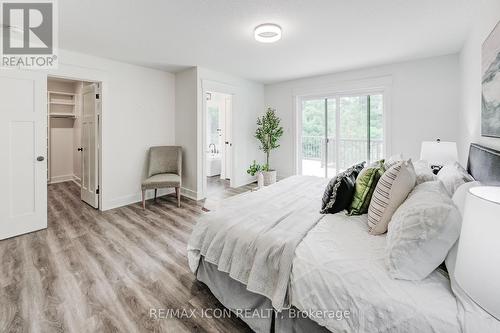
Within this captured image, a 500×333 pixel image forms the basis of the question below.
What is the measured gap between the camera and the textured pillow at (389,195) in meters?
1.49

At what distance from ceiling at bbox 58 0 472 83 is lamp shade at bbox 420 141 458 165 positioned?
133cm

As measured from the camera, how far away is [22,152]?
9.66 ft

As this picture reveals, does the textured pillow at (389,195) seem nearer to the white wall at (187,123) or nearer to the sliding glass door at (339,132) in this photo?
the sliding glass door at (339,132)

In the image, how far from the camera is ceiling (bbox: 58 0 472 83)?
223 centimetres

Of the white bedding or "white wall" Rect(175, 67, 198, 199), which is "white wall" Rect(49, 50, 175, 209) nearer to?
"white wall" Rect(175, 67, 198, 199)

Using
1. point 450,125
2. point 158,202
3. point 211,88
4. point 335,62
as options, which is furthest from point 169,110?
point 450,125

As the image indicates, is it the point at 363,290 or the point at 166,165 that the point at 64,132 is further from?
the point at 363,290

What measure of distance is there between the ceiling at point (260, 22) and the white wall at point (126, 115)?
0.82ft

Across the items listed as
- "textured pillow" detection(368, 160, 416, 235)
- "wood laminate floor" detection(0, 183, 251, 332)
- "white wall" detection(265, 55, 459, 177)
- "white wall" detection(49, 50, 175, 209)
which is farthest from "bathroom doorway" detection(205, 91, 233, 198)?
"textured pillow" detection(368, 160, 416, 235)

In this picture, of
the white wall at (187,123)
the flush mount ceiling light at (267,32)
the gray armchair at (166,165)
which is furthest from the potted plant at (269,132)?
the flush mount ceiling light at (267,32)

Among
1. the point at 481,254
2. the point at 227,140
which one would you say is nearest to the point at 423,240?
the point at 481,254

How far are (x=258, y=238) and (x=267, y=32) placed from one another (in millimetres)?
2281

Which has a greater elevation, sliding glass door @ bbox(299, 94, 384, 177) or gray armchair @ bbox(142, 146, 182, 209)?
sliding glass door @ bbox(299, 94, 384, 177)

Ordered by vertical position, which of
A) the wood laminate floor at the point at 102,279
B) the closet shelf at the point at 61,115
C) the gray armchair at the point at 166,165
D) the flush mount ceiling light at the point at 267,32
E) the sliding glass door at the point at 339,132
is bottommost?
the wood laminate floor at the point at 102,279
